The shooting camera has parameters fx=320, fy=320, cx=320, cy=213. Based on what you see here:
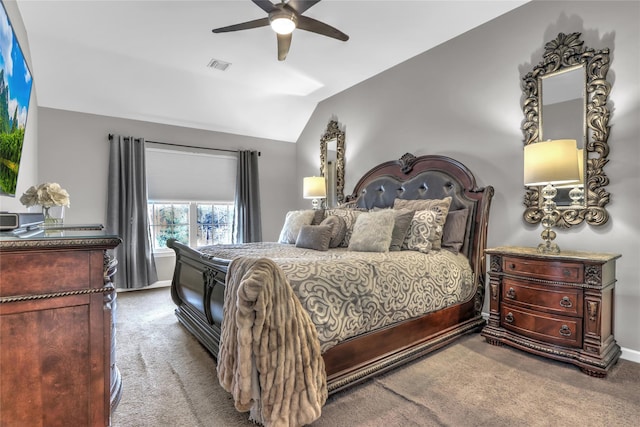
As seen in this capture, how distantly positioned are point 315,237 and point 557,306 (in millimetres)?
2008

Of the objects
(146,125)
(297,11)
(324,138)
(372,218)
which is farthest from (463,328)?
(146,125)

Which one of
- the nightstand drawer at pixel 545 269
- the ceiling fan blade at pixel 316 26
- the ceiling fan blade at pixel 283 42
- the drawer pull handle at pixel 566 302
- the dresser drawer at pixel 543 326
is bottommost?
the dresser drawer at pixel 543 326

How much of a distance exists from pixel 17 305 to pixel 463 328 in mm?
2962

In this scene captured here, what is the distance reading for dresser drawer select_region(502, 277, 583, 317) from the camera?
7.44ft

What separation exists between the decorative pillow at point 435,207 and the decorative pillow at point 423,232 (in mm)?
21

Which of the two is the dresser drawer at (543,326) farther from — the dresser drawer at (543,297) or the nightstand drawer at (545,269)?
the nightstand drawer at (545,269)

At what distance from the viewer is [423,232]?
2.93 meters

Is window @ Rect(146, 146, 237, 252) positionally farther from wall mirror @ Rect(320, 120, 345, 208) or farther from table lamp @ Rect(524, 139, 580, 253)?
table lamp @ Rect(524, 139, 580, 253)

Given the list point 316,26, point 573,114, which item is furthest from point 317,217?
point 573,114

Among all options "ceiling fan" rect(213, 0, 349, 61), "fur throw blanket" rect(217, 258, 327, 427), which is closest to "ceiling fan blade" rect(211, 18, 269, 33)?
"ceiling fan" rect(213, 0, 349, 61)

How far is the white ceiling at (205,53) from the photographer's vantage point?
120 inches

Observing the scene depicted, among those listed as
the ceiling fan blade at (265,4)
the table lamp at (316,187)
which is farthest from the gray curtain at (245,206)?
the ceiling fan blade at (265,4)

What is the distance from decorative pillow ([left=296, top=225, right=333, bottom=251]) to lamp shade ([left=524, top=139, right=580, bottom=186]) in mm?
1774

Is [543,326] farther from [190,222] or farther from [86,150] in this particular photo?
[86,150]
